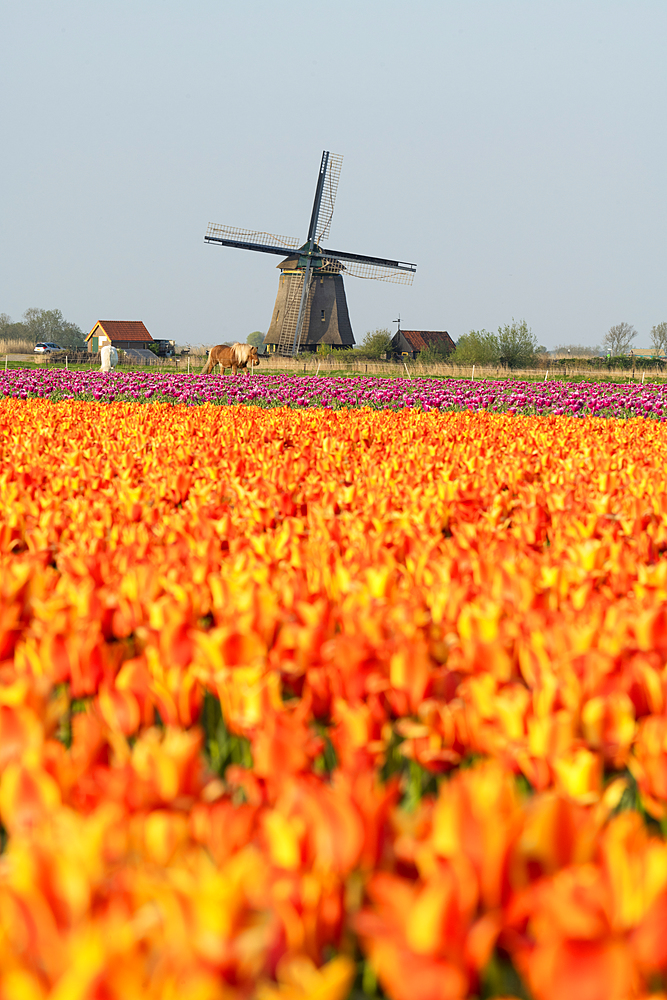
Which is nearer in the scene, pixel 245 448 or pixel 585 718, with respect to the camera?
pixel 585 718

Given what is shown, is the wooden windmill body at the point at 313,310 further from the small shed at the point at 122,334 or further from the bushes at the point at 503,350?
the small shed at the point at 122,334

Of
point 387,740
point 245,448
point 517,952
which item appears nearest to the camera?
point 517,952

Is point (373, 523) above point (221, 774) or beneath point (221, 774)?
above

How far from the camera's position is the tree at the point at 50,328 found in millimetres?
113250

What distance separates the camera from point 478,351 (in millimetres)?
52031

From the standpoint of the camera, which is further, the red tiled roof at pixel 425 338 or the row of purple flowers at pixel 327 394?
the red tiled roof at pixel 425 338

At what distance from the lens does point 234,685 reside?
1807 mm

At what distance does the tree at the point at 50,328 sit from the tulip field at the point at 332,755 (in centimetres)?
11627

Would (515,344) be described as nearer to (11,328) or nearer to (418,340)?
(418,340)

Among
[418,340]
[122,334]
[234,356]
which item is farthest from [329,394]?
[122,334]

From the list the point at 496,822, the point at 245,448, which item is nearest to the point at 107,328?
the point at 245,448

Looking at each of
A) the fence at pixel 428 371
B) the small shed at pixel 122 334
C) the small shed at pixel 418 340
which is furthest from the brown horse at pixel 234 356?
the small shed at pixel 122 334

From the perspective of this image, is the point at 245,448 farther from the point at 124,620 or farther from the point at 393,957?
the point at 393,957

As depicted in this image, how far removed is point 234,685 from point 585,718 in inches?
29.5
